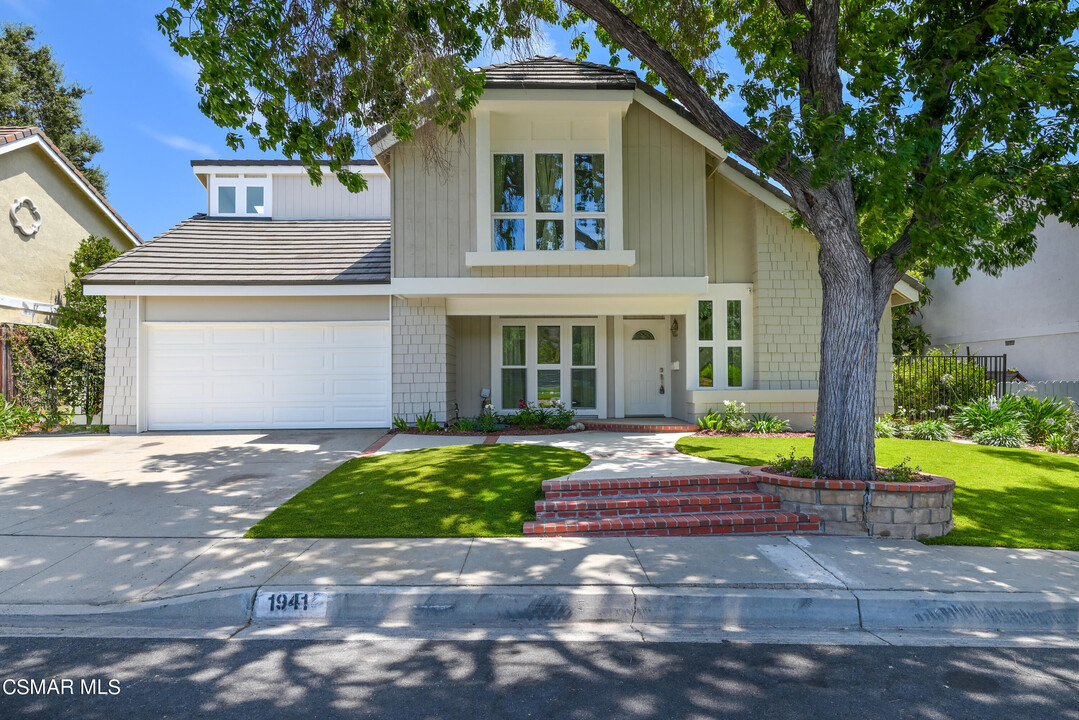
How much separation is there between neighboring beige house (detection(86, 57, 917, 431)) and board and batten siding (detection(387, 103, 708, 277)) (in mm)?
38

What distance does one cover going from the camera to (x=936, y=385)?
1303 cm

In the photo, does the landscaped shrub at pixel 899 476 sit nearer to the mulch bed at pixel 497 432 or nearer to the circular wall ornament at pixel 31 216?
the mulch bed at pixel 497 432

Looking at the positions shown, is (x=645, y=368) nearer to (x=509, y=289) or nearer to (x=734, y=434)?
(x=734, y=434)

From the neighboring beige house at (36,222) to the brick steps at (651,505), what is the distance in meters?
15.0

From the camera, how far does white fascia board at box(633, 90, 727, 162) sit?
11047 mm

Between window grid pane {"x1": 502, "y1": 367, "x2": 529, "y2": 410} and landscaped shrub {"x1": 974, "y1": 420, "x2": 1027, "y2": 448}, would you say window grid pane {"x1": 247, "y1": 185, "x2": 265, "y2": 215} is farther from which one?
landscaped shrub {"x1": 974, "y1": 420, "x2": 1027, "y2": 448}

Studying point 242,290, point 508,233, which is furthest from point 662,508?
point 242,290

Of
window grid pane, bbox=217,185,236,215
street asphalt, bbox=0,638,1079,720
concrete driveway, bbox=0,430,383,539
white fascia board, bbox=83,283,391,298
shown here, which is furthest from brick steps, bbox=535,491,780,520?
window grid pane, bbox=217,185,236,215

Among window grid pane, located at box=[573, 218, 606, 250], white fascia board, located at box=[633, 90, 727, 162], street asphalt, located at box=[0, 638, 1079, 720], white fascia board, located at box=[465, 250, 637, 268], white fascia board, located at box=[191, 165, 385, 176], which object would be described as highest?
white fascia board, located at box=[191, 165, 385, 176]

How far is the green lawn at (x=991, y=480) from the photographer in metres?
5.95

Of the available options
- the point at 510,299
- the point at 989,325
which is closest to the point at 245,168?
the point at 510,299

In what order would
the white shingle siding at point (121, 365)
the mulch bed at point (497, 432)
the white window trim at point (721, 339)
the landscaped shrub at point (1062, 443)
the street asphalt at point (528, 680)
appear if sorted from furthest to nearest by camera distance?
the white window trim at point (721, 339), the white shingle siding at point (121, 365), the mulch bed at point (497, 432), the landscaped shrub at point (1062, 443), the street asphalt at point (528, 680)

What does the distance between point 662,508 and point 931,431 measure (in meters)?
8.17

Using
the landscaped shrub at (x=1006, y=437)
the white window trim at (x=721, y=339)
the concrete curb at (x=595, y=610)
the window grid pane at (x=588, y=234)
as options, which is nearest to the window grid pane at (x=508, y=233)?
the window grid pane at (x=588, y=234)
